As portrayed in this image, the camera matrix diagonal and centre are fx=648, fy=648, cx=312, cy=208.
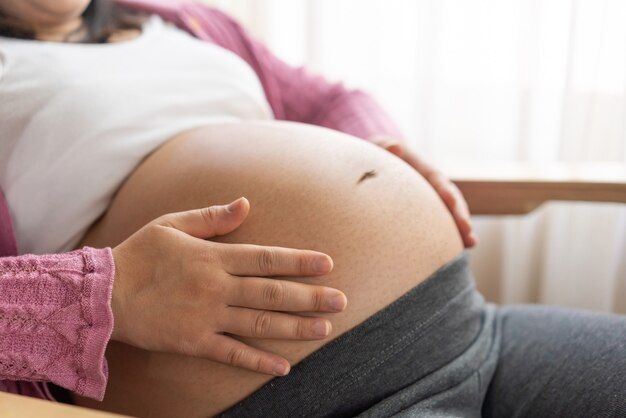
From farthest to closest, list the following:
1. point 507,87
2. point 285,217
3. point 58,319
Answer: point 507,87 → point 285,217 → point 58,319

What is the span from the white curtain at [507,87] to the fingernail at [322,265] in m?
1.00

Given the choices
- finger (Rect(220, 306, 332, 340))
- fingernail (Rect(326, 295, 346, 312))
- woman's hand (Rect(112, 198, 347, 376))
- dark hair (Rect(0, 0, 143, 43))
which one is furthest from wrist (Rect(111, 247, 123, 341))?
dark hair (Rect(0, 0, 143, 43))

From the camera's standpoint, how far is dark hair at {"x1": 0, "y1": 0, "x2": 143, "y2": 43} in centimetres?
90

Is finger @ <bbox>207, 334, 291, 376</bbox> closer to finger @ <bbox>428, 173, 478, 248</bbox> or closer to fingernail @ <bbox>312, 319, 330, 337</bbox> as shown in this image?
fingernail @ <bbox>312, 319, 330, 337</bbox>

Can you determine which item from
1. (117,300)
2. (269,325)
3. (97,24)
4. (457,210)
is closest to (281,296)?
(269,325)

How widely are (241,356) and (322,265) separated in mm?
126

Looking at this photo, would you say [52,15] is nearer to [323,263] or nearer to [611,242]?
[323,263]

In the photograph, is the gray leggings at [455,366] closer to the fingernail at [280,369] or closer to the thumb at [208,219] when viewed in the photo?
the fingernail at [280,369]

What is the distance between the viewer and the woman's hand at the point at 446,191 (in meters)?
0.94

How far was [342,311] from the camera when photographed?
2.33 feet

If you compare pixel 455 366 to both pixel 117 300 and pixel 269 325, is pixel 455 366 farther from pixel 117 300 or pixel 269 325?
pixel 117 300

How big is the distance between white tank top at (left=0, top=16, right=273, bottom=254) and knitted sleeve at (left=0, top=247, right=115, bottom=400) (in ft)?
0.62

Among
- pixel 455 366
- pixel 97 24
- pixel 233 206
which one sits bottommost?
pixel 455 366

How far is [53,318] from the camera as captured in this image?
643mm
